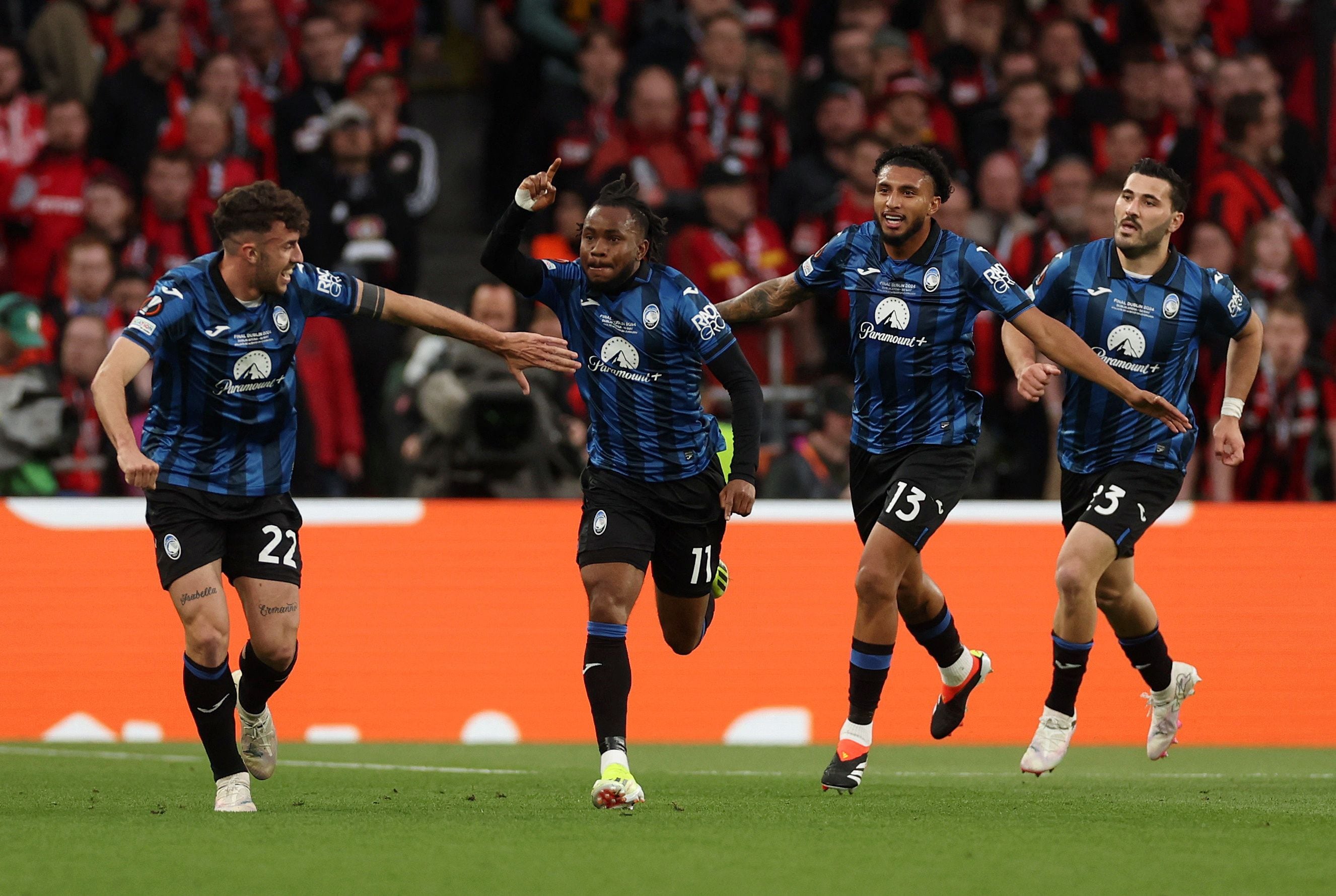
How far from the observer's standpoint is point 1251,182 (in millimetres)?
13180

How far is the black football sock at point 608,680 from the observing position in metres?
6.57

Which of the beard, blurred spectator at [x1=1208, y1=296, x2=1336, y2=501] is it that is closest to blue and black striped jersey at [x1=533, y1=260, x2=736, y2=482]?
the beard

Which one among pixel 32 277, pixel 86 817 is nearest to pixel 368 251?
pixel 32 277

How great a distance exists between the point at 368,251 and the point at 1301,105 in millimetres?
7469

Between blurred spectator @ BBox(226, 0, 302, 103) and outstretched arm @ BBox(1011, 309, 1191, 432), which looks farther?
blurred spectator @ BBox(226, 0, 302, 103)

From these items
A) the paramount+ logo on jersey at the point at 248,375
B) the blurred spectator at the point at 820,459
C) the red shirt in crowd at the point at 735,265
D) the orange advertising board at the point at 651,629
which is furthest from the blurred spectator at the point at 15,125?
the paramount+ logo on jersey at the point at 248,375

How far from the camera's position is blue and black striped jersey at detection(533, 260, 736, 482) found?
6988 mm

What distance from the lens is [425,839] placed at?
229 inches

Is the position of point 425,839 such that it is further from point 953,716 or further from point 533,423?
point 533,423

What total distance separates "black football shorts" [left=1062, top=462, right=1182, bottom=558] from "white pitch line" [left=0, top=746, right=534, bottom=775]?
2.74 meters

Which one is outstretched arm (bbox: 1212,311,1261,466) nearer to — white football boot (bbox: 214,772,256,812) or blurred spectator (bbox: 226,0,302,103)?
white football boot (bbox: 214,772,256,812)

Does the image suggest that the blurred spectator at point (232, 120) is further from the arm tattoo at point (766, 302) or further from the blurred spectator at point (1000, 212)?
the arm tattoo at point (766, 302)

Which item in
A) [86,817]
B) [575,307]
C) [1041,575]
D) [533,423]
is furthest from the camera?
[533,423]

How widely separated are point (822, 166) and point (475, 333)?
7147 mm
